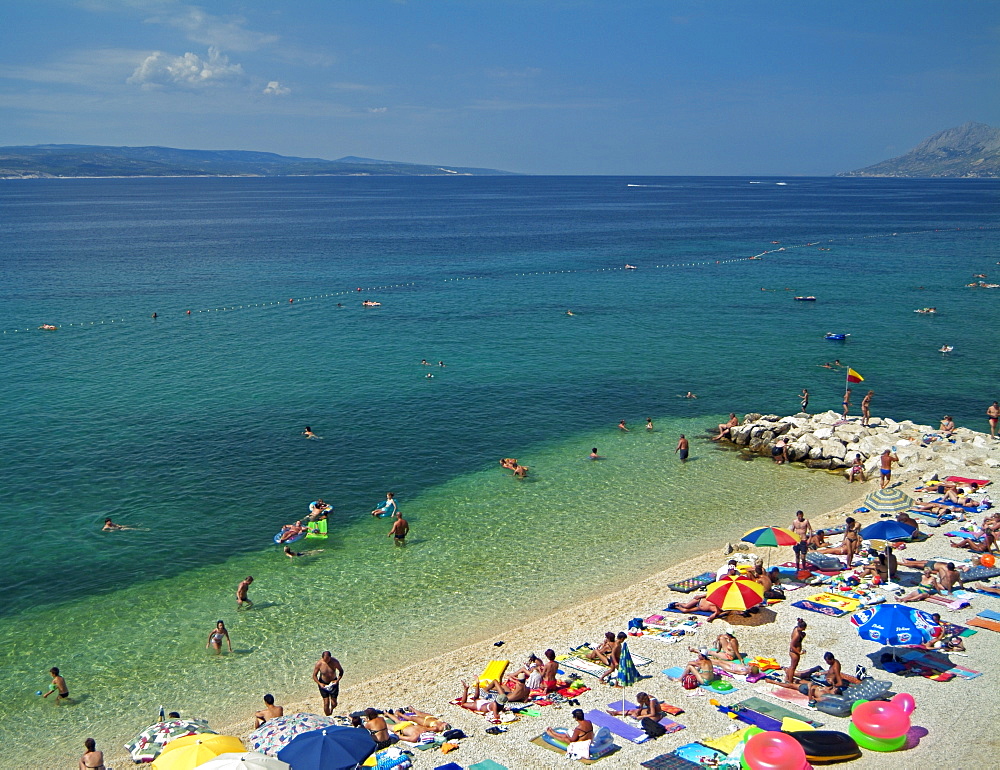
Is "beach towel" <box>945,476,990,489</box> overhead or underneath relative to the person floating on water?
overhead

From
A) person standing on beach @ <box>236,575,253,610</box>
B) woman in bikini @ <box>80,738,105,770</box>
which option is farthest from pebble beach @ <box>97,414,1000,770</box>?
person standing on beach @ <box>236,575,253,610</box>

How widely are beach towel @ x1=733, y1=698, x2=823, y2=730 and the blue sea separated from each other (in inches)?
321

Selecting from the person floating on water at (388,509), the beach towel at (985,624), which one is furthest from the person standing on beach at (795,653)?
the person floating on water at (388,509)

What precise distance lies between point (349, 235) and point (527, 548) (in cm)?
11332

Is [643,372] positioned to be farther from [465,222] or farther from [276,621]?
[465,222]

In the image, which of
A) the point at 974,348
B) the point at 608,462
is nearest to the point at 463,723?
the point at 608,462

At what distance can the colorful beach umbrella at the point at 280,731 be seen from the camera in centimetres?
1602

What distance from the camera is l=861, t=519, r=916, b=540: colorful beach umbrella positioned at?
24.7m

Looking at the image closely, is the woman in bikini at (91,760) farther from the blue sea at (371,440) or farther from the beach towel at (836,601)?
the beach towel at (836,601)

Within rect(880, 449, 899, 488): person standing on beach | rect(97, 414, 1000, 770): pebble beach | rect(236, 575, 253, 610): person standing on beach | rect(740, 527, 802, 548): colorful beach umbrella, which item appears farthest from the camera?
rect(880, 449, 899, 488): person standing on beach

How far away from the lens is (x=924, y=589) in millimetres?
22094

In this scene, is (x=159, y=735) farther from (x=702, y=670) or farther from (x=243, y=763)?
(x=702, y=670)

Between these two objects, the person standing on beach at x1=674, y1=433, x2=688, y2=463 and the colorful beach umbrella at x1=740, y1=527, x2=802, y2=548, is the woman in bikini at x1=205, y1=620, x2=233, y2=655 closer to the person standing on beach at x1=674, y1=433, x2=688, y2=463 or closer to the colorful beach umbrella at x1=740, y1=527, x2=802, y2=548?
the colorful beach umbrella at x1=740, y1=527, x2=802, y2=548

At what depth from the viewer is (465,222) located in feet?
528
